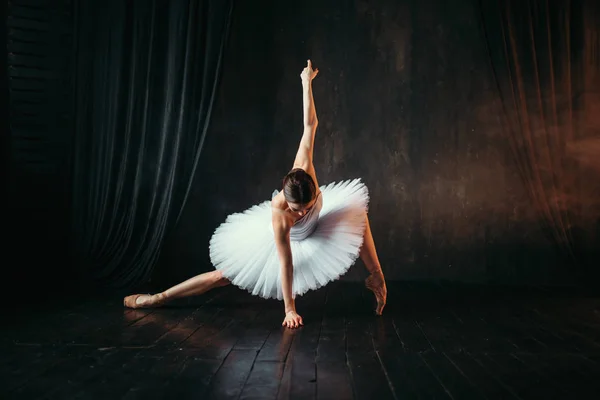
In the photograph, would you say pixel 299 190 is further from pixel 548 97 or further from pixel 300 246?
pixel 548 97

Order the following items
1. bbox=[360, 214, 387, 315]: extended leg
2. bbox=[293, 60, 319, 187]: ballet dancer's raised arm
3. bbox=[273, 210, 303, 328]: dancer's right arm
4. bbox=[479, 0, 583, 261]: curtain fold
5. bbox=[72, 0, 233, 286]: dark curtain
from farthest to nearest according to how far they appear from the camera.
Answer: bbox=[479, 0, 583, 261]: curtain fold < bbox=[72, 0, 233, 286]: dark curtain < bbox=[360, 214, 387, 315]: extended leg < bbox=[293, 60, 319, 187]: ballet dancer's raised arm < bbox=[273, 210, 303, 328]: dancer's right arm

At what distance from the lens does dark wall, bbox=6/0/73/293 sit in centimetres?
403

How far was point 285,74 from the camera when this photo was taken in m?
4.86

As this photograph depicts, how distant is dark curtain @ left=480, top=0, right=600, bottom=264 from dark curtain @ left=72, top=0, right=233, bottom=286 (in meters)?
2.20

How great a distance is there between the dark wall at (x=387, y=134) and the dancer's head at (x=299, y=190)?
6.60 ft

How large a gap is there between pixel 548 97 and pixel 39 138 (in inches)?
152

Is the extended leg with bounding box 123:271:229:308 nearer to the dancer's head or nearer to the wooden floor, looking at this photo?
the wooden floor

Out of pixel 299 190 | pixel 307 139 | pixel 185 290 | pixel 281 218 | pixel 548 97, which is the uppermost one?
pixel 548 97

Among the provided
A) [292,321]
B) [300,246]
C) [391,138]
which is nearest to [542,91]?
[391,138]

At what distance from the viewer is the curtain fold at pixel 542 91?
14.8ft

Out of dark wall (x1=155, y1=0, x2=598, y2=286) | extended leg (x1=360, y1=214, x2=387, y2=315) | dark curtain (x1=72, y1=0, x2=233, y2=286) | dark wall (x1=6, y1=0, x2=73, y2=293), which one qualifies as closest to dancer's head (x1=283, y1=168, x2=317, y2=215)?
extended leg (x1=360, y1=214, x2=387, y2=315)

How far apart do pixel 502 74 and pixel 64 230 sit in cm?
358

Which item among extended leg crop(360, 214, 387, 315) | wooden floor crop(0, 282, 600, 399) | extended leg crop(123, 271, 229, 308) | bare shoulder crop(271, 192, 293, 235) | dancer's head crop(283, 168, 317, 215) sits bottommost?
wooden floor crop(0, 282, 600, 399)

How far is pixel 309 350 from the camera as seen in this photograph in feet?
8.58
